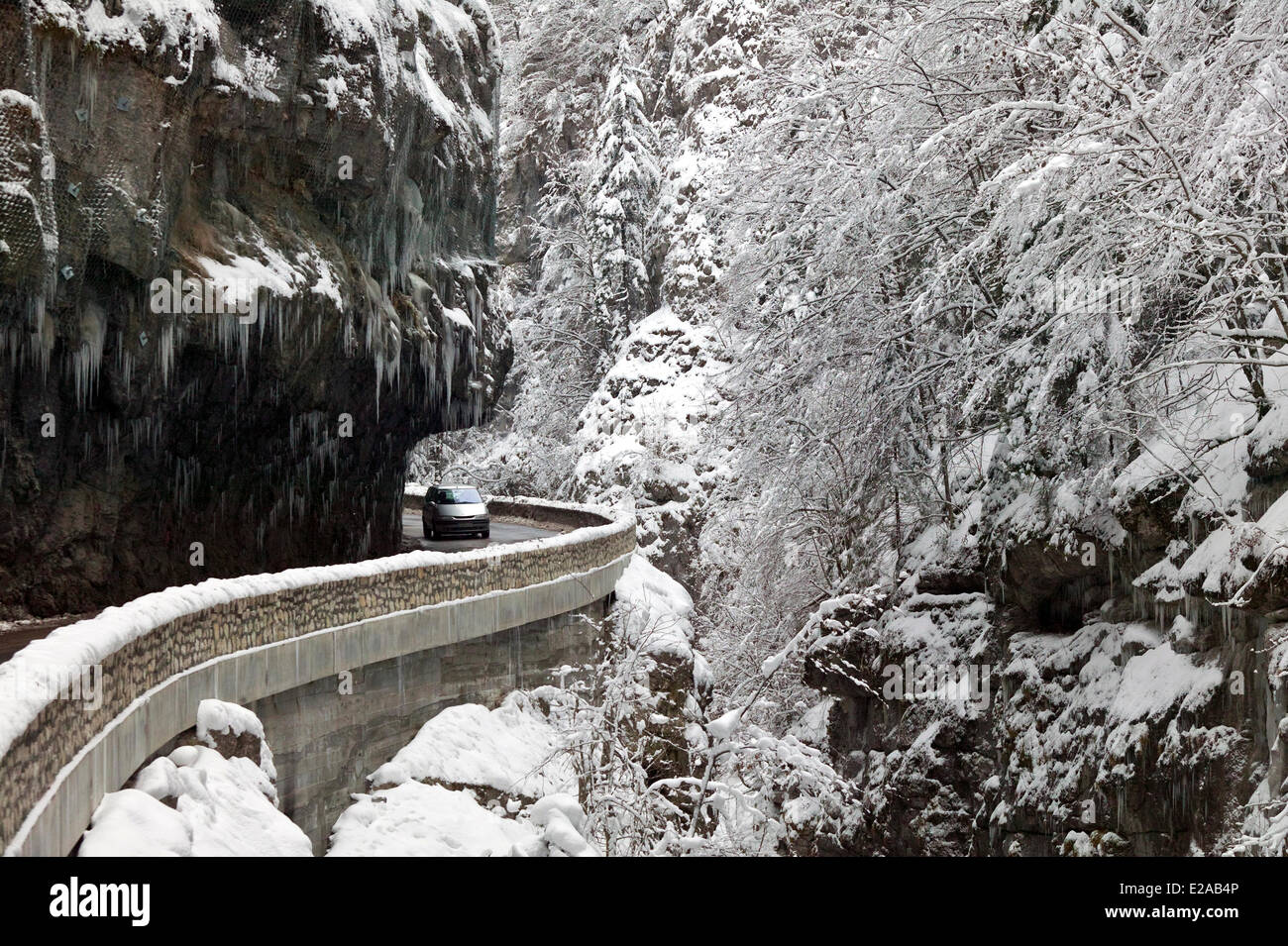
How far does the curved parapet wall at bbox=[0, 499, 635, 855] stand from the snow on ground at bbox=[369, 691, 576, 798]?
4.20 feet

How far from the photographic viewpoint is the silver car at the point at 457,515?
32562mm

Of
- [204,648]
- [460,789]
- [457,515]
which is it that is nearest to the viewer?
[204,648]

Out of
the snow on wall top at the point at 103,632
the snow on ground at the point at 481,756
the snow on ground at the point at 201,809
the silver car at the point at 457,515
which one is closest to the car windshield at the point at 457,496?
the silver car at the point at 457,515

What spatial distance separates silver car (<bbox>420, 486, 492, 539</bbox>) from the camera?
32.6 meters

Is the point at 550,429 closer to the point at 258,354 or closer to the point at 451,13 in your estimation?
the point at 451,13

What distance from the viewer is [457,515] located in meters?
32.6

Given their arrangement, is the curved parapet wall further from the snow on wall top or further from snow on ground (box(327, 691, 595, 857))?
snow on ground (box(327, 691, 595, 857))

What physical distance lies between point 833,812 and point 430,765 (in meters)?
5.85

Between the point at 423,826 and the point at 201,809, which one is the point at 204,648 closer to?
the point at 201,809

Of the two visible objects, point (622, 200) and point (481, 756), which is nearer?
point (481, 756)

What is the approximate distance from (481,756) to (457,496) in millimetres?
14124

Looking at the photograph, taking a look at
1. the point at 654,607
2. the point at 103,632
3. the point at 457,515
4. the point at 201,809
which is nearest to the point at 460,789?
the point at 201,809
